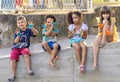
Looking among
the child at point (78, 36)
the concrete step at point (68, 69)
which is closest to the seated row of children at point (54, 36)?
the child at point (78, 36)

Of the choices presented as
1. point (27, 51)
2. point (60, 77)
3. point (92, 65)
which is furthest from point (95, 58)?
point (27, 51)

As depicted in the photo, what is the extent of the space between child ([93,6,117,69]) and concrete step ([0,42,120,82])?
115 mm

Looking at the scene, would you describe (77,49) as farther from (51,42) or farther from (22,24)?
(22,24)

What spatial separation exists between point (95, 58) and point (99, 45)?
25cm

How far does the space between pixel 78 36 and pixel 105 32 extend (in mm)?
506

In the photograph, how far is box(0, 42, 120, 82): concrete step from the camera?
767cm

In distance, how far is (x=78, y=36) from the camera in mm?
7766

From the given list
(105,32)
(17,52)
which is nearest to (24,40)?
(17,52)

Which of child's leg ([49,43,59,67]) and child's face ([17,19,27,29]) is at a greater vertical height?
child's face ([17,19,27,29])

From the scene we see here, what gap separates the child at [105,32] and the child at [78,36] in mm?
220

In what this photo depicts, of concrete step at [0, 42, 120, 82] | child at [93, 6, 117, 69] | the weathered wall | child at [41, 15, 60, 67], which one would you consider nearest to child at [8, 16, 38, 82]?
concrete step at [0, 42, 120, 82]

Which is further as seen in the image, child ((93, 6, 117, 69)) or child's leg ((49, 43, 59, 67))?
child's leg ((49, 43, 59, 67))

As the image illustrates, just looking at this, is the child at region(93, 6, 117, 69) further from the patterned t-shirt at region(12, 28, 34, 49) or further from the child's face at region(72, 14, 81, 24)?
the patterned t-shirt at region(12, 28, 34, 49)

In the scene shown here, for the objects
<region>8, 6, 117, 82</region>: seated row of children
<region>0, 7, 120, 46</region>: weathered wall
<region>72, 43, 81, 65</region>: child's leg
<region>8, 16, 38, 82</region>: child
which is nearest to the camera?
<region>72, 43, 81, 65</region>: child's leg
